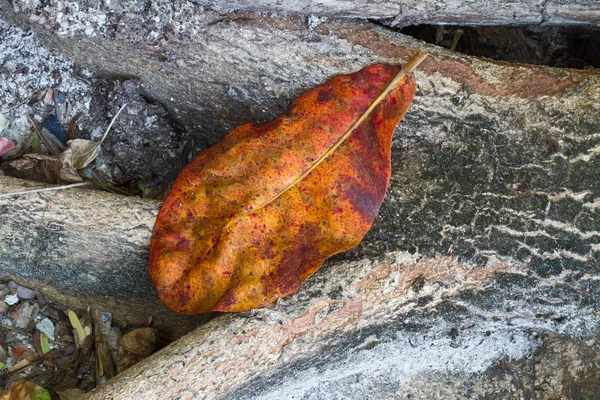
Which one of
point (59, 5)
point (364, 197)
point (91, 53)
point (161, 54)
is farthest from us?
point (91, 53)

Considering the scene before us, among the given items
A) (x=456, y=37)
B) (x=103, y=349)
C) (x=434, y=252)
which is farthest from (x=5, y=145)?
(x=456, y=37)

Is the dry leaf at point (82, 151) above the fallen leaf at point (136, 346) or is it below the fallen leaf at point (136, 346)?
above

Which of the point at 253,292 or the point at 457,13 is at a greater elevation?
the point at 457,13

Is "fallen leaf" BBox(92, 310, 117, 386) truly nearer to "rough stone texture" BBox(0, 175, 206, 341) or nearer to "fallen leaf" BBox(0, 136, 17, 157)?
"rough stone texture" BBox(0, 175, 206, 341)

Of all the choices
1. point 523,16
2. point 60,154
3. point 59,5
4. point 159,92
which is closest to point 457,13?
point 523,16

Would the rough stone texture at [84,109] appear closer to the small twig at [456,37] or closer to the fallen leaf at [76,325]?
the fallen leaf at [76,325]

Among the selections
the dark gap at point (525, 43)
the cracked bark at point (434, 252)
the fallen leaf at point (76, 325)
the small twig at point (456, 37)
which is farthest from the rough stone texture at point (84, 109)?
the small twig at point (456, 37)

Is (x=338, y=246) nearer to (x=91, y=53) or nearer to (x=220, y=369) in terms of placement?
(x=220, y=369)
